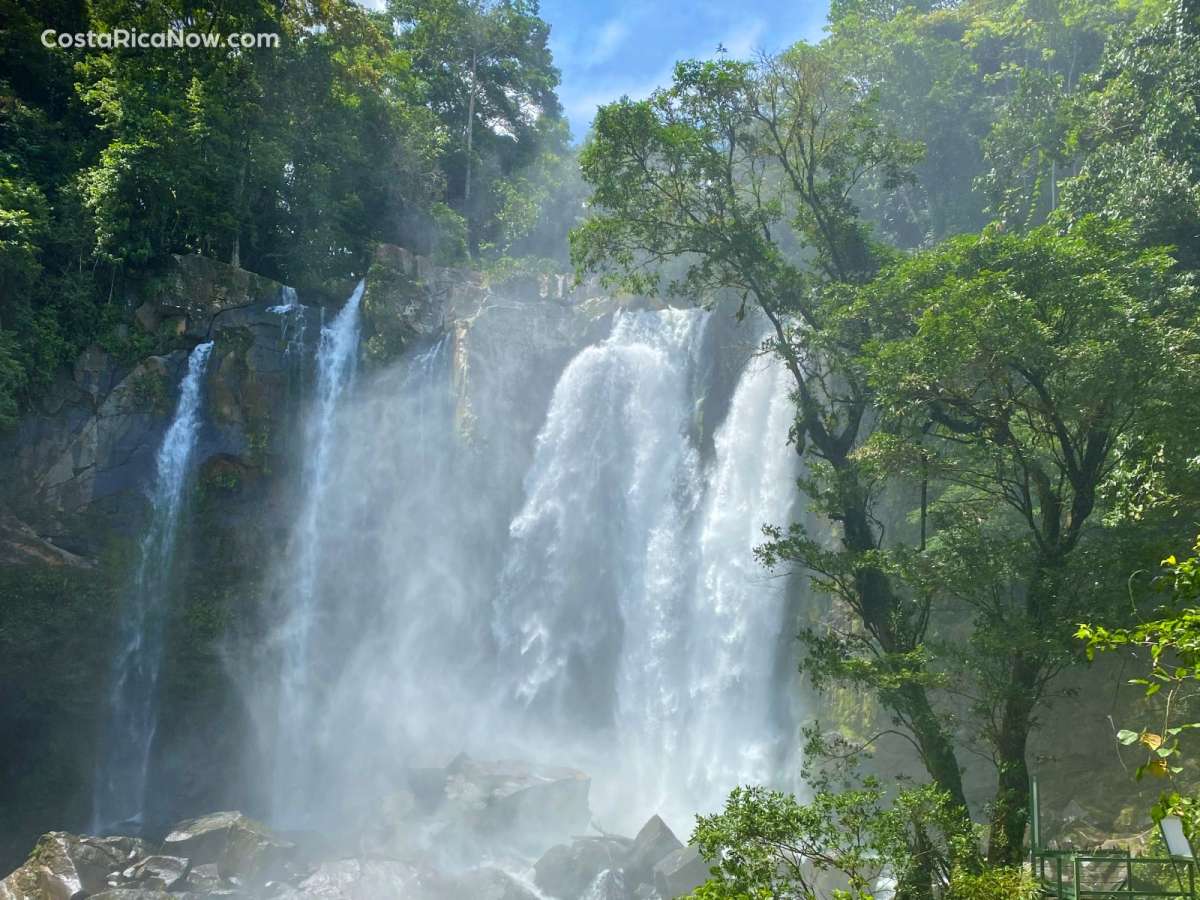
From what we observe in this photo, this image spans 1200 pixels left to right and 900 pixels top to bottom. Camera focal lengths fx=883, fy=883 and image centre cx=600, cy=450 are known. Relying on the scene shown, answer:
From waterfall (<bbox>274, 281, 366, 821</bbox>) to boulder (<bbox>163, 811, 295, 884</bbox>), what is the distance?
15.4 ft

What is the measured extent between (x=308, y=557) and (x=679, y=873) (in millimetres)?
13597

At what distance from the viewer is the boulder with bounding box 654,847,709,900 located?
52.2ft

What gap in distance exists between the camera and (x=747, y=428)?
23.4m

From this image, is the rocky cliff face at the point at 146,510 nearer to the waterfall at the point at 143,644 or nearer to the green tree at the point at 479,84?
the waterfall at the point at 143,644

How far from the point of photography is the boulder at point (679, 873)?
1591cm

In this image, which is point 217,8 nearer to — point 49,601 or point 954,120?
point 49,601

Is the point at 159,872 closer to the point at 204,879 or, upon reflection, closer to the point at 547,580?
the point at 204,879

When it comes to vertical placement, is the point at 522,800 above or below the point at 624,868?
above

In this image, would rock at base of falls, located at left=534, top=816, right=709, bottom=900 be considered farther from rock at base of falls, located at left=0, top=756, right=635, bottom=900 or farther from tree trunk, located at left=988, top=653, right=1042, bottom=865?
tree trunk, located at left=988, top=653, right=1042, bottom=865

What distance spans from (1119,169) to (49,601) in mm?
25638

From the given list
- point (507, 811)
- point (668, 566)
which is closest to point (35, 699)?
point (507, 811)

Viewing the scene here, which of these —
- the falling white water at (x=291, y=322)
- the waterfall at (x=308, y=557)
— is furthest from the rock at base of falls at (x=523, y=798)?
the falling white water at (x=291, y=322)

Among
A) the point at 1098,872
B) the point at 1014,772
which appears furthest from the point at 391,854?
the point at 1098,872

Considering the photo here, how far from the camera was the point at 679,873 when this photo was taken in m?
16.0
